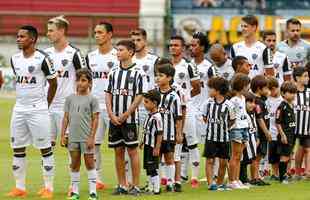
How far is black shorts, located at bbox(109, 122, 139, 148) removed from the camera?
14.1 meters

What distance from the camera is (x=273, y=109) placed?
1623cm

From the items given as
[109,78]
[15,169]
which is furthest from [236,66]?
[15,169]

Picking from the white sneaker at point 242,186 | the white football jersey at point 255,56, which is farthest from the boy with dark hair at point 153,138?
the white football jersey at point 255,56

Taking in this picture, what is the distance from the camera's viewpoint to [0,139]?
75.4ft

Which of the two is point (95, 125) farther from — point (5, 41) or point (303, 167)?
point (5, 41)

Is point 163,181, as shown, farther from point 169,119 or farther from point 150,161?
point 169,119

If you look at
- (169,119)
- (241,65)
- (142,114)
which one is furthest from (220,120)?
(142,114)

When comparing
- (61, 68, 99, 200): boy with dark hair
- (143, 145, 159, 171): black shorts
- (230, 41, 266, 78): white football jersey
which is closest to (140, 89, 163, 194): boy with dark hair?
(143, 145, 159, 171): black shorts

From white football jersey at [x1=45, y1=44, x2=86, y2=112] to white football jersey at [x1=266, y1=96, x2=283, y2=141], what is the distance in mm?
3235

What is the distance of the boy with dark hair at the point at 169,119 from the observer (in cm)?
1441

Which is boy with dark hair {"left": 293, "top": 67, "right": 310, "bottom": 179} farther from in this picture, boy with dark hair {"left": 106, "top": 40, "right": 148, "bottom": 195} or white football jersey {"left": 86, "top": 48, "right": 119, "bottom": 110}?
boy with dark hair {"left": 106, "top": 40, "right": 148, "bottom": 195}

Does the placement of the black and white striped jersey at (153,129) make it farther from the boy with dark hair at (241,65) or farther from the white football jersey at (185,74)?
the boy with dark hair at (241,65)

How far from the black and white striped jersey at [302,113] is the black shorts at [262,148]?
0.91m

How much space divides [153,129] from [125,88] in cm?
66
